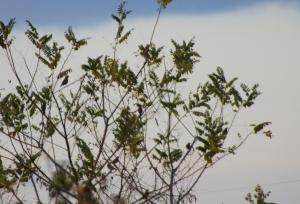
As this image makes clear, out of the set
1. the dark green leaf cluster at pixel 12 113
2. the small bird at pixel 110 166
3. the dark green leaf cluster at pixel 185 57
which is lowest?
the small bird at pixel 110 166

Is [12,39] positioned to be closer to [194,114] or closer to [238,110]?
[194,114]

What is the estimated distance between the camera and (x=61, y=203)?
3.29ft

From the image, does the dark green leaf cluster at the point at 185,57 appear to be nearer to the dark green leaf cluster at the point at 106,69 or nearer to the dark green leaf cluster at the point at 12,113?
the dark green leaf cluster at the point at 106,69

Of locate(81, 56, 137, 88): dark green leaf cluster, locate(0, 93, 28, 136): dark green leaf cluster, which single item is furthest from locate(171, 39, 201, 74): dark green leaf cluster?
locate(0, 93, 28, 136): dark green leaf cluster

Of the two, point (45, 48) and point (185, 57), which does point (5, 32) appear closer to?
point (45, 48)

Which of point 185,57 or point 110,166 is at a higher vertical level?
point 185,57

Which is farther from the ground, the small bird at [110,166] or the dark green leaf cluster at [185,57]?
the dark green leaf cluster at [185,57]

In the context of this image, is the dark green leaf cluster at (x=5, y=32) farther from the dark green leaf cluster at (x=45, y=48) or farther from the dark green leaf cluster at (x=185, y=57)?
the dark green leaf cluster at (x=185, y=57)

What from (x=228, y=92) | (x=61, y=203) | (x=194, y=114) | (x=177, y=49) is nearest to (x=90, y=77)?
(x=177, y=49)

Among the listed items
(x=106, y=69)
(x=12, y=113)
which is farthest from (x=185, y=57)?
(x=12, y=113)

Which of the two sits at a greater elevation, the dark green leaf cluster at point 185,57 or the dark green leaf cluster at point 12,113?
the dark green leaf cluster at point 185,57

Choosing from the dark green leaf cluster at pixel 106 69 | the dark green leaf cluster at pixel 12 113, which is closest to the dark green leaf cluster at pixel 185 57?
the dark green leaf cluster at pixel 106 69

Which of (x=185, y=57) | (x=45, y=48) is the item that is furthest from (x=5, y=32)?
(x=185, y=57)

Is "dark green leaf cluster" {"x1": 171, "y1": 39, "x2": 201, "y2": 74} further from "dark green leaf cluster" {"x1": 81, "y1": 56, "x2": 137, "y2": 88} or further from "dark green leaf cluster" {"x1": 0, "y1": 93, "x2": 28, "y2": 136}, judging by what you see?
"dark green leaf cluster" {"x1": 0, "y1": 93, "x2": 28, "y2": 136}
